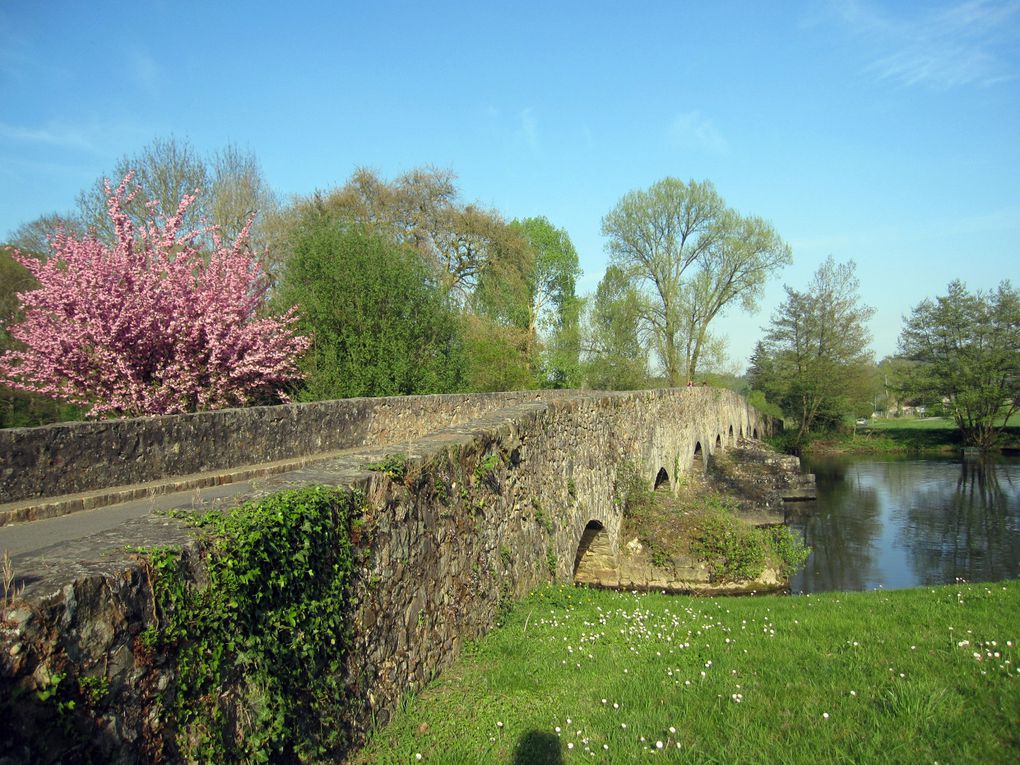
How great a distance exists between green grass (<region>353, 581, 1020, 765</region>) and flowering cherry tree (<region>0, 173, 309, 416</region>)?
8.27 meters

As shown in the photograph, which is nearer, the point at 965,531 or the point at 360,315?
the point at 360,315

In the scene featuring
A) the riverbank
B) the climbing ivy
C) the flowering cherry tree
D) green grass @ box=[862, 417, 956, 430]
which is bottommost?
the riverbank

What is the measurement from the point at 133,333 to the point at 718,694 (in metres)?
10.5

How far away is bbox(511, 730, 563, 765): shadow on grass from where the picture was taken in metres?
3.47

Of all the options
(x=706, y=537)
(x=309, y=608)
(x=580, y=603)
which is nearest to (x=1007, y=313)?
(x=706, y=537)

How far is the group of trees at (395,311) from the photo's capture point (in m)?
11.5

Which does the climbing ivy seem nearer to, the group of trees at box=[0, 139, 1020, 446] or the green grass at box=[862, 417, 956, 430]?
the group of trees at box=[0, 139, 1020, 446]

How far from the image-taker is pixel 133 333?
1125cm

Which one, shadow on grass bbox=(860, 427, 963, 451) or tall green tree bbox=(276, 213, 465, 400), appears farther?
shadow on grass bbox=(860, 427, 963, 451)

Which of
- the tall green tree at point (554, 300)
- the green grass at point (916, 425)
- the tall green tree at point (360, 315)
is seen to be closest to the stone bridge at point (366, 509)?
the tall green tree at point (360, 315)

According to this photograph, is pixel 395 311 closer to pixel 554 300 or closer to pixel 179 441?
pixel 179 441

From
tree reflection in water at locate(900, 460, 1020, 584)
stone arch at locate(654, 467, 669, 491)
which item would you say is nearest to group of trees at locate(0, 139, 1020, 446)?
stone arch at locate(654, 467, 669, 491)

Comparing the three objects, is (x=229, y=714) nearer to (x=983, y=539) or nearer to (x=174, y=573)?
(x=174, y=573)

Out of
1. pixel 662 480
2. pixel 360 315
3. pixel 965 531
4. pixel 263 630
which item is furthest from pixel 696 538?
pixel 965 531
